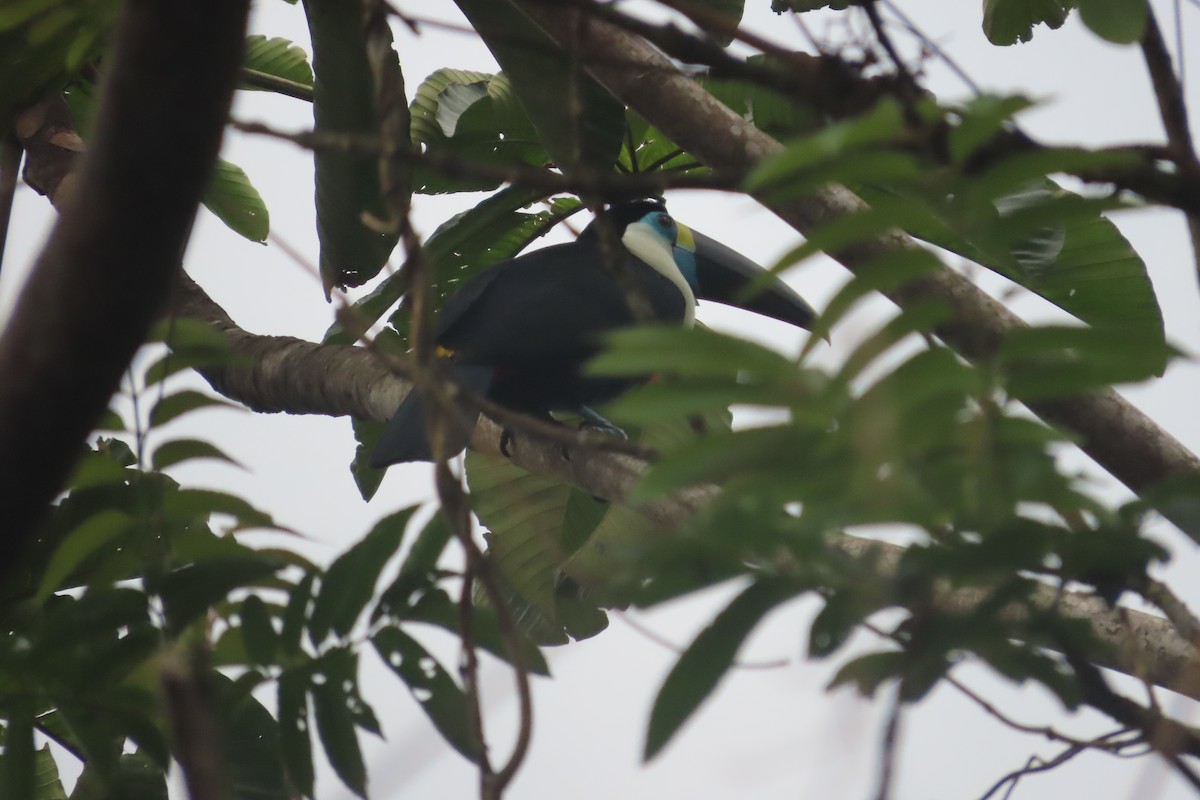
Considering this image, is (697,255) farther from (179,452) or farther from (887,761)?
(887,761)

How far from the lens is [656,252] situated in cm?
352

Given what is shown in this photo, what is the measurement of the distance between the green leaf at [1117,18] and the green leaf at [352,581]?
779 mm

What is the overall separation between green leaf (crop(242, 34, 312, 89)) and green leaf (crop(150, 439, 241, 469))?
2256 mm

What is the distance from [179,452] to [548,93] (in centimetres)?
132

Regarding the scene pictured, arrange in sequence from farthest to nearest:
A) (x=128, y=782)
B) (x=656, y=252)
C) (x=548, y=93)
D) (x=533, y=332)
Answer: (x=656, y=252), (x=533, y=332), (x=548, y=93), (x=128, y=782)

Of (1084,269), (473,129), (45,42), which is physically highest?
(473,129)

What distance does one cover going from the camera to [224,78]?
85 centimetres

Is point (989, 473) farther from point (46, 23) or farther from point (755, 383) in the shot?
point (46, 23)

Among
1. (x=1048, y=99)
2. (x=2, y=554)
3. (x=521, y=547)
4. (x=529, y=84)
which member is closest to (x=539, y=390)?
(x=521, y=547)

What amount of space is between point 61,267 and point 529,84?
1.63m

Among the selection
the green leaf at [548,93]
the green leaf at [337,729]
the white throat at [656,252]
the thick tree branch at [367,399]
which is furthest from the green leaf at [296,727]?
the white throat at [656,252]

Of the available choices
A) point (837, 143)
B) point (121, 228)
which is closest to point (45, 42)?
point (121, 228)

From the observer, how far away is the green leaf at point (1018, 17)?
2.71 metres

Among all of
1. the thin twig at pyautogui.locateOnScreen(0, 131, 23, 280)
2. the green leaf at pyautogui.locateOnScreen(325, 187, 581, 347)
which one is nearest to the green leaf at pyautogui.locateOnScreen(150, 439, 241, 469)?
the green leaf at pyautogui.locateOnScreen(325, 187, 581, 347)
